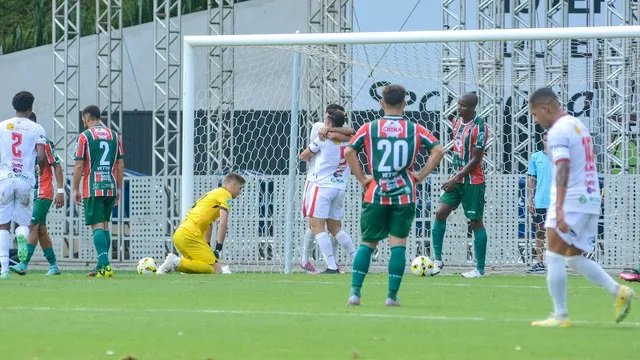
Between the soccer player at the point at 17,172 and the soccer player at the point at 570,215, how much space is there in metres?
8.71

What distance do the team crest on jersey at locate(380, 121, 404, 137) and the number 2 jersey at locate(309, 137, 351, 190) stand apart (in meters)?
6.82

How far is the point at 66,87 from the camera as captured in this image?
3384cm

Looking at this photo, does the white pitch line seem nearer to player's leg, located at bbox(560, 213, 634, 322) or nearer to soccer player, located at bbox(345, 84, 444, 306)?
player's leg, located at bbox(560, 213, 634, 322)

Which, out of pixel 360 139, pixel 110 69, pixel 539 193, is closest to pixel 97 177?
pixel 539 193

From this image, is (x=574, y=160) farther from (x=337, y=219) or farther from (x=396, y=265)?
(x=337, y=219)

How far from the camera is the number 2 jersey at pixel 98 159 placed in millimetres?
18516

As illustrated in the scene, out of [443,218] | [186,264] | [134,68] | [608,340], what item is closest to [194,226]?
[186,264]

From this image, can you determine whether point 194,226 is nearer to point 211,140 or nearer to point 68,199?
point 211,140

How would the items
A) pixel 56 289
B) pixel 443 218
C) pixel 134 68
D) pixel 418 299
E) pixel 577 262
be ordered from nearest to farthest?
pixel 577 262
pixel 418 299
pixel 56 289
pixel 443 218
pixel 134 68

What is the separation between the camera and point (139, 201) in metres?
25.1

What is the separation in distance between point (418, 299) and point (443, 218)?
5130 millimetres

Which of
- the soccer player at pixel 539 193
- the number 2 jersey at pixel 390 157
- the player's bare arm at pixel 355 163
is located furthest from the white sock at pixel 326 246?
the number 2 jersey at pixel 390 157

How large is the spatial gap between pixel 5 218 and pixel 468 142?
5.59 metres

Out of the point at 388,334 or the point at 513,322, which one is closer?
the point at 388,334
